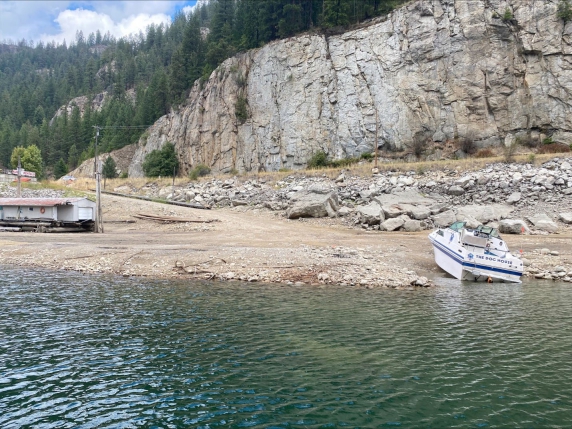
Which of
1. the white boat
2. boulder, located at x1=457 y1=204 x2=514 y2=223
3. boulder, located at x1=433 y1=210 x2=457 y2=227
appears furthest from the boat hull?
boulder, located at x1=457 y1=204 x2=514 y2=223

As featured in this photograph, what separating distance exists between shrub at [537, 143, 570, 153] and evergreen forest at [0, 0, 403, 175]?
2996 cm

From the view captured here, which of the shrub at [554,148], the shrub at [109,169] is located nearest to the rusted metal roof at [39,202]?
the shrub at [109,169]

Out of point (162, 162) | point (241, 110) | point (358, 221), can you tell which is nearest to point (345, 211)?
point (358, 221)

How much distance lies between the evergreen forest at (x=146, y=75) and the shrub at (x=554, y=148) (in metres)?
30.0

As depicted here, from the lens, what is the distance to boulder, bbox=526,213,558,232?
26888mm

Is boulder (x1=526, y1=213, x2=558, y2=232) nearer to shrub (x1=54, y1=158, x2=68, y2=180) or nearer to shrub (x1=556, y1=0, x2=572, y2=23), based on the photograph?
shrub (x1=556, y1=0, x2=572, y2=23)

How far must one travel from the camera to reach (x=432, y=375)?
8.27 meters

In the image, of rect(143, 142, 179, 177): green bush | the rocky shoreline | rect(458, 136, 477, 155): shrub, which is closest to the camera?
A: the rocky shoreline

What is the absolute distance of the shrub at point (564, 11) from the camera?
1747 inches

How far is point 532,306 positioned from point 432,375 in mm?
7898

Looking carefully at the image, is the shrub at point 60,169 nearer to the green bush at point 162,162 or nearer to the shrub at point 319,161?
the green bush at point 162,162

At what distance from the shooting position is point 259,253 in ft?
68.3

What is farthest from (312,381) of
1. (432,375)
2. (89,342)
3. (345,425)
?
(89,342)

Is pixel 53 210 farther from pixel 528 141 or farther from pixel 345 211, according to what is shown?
pixel 528 141
